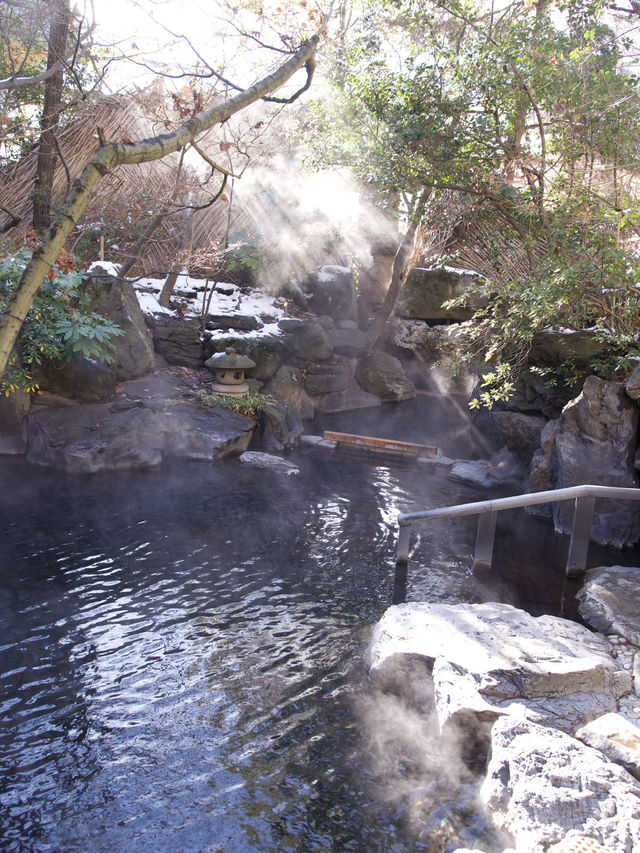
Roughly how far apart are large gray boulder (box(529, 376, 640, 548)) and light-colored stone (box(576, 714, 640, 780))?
466 centimetres

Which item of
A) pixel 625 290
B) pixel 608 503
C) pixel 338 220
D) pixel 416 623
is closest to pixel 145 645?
pixel 416 623

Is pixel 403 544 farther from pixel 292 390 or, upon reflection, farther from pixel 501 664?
pixel 292 390

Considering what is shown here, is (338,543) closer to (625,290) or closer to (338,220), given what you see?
(625,290)

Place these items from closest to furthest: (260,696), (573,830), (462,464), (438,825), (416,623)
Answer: (573,830)
(438,825)
(260,696)
(416,623)
(462,464)

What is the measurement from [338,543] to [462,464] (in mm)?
4461

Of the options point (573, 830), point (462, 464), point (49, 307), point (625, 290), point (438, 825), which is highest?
point (625, 290)

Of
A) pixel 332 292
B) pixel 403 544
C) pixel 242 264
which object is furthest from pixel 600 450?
pixel 242 264

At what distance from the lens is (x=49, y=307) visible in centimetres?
907

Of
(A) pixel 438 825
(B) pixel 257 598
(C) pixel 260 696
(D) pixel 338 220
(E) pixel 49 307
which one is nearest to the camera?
(A) pixel 438 825

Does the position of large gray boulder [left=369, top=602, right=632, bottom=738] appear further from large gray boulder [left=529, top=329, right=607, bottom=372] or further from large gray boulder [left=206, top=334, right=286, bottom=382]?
large gray boulder [left=206, top=334, right=286, bottom=382]

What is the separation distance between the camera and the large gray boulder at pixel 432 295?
1370cm

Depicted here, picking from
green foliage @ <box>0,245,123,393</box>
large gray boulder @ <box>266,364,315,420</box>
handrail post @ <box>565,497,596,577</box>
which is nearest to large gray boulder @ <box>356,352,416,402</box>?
large gray boulder @ <box>266,364,315,420</box>

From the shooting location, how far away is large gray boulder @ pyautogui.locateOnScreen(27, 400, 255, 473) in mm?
9398

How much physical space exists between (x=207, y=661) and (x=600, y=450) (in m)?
6.27
